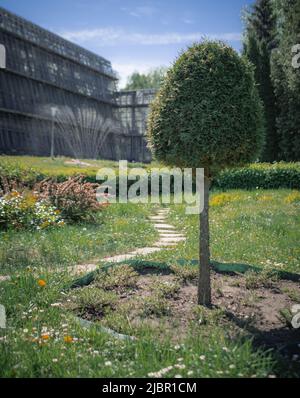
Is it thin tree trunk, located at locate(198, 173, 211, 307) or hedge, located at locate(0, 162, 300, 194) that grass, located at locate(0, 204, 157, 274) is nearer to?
thin tree trunk, located at locate(198, 173, 211, 307)

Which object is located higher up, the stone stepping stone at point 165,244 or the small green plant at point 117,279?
the small green plant at point 117,279

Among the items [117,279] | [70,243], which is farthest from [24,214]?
[117,279]

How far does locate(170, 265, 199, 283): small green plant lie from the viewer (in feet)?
15.3

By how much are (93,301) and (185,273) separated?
4.32 feet

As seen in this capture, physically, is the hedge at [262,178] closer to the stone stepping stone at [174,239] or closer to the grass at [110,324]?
the stone stepping stone at [174,239]

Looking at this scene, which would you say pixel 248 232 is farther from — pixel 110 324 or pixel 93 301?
pixel 110 324

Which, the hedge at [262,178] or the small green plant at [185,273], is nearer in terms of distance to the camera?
the small green plant at [185,273]

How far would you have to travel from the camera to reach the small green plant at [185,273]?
4.68 metres

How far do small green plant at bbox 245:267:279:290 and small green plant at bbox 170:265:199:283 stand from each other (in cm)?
62

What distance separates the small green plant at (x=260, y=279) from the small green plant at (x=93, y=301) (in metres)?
1.51

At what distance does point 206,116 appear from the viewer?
3684 millimetres

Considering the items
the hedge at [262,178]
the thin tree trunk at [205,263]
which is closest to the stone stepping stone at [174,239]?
the thin tree trunk at [205,263]

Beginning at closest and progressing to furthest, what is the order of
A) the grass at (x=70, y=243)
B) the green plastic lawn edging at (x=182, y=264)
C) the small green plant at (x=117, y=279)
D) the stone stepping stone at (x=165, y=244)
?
the small green plant at (x=117, y=279)
the green plastic lawn edging at (x=182, y=264)
the grass at (x=70, y=243)
the stone stepping stone at (x=165, y=244)
